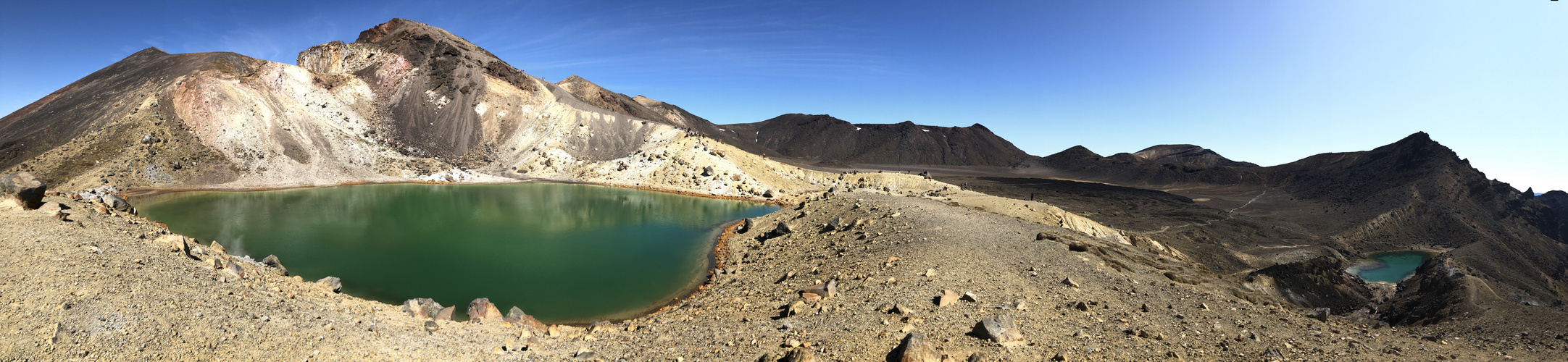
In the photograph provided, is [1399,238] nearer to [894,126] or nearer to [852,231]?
[852,231]

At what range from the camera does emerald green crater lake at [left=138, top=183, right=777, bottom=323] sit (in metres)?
14.0

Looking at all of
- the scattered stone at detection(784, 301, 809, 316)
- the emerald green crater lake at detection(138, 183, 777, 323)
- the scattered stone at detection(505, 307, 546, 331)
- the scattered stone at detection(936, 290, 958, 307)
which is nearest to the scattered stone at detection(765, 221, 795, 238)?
the emerald green crater lake at detection(138, 183, 777, 323)

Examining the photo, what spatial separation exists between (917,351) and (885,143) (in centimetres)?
9779

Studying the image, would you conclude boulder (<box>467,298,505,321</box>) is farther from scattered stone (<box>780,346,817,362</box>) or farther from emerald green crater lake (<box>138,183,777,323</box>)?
scattered stone (<box>780,346,817,362</box>)

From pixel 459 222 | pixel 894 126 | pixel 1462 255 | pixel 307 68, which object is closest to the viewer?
pixel 459 222

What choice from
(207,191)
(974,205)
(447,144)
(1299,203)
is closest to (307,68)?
(447,144)

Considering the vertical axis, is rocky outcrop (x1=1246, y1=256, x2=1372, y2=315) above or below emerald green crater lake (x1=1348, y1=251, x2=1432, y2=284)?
above

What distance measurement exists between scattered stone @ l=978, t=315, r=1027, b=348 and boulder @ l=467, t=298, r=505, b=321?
9709mm

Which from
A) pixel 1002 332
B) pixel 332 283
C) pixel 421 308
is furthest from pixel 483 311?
pixel 1002 332

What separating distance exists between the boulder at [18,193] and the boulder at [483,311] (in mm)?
9261

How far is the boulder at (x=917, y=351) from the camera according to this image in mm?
6730

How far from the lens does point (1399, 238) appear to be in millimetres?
32656

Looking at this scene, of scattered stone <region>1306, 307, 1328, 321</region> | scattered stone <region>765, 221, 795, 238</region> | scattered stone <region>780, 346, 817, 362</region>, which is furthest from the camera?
scattered stone <region>765, 221, 795, 238</region>

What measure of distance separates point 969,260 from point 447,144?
49745mm
